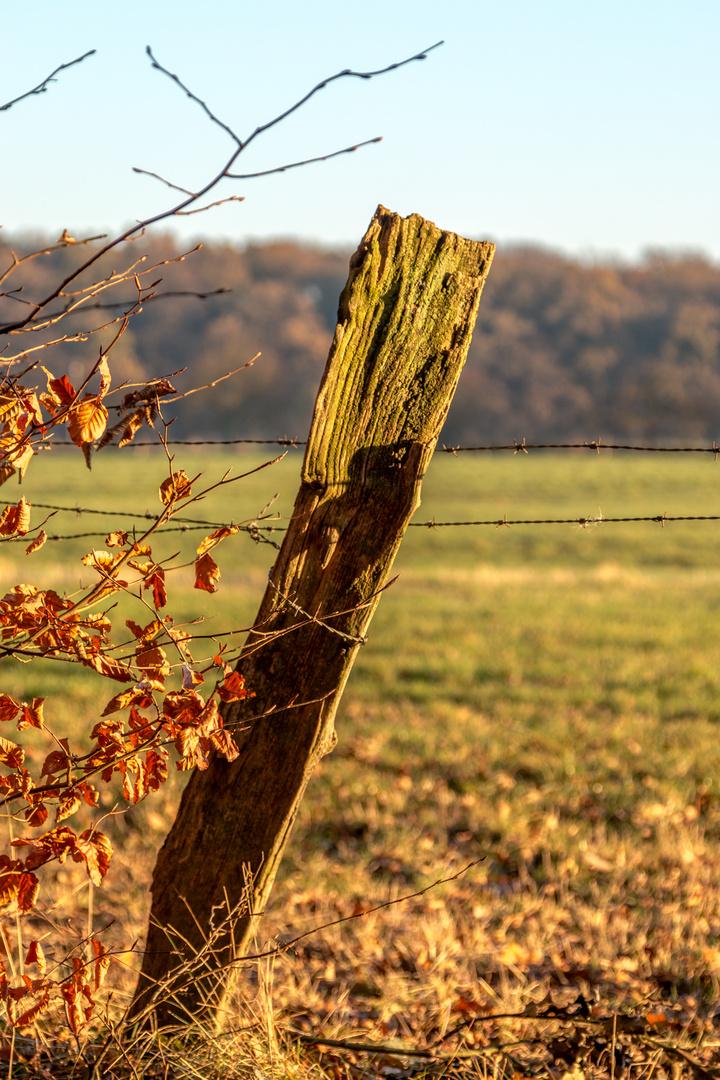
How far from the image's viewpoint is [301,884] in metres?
5.08

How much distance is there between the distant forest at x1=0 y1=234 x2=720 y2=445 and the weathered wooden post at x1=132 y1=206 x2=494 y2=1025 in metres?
61.0

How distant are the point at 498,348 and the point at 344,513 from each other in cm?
9302

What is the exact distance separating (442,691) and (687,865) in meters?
4.07

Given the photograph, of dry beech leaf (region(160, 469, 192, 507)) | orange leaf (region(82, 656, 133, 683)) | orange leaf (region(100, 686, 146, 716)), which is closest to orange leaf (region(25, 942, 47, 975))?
orange leaf (region(100, 686, 146, 716))

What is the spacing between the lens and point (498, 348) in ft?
303

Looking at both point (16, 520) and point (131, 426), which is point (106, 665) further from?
point (131, 426)

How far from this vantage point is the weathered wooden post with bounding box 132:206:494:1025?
2.54 m

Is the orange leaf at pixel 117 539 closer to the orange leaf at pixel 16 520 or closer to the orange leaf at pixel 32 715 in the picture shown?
the orange leaf at pixel 16 520

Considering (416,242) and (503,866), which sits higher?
(416,242)

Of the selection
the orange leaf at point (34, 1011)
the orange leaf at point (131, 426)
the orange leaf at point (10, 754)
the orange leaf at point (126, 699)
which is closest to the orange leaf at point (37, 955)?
the orange leaf at point (34, 1011)

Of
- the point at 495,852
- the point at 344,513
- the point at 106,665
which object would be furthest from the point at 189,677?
the point at 495,852

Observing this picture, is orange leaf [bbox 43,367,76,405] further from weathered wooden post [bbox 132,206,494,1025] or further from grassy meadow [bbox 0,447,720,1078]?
weathered wooden post [bbox 132,206,494,1025]

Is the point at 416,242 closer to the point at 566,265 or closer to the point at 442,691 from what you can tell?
the point at 442,691

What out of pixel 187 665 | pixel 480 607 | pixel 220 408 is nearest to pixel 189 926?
pixel 187 665
